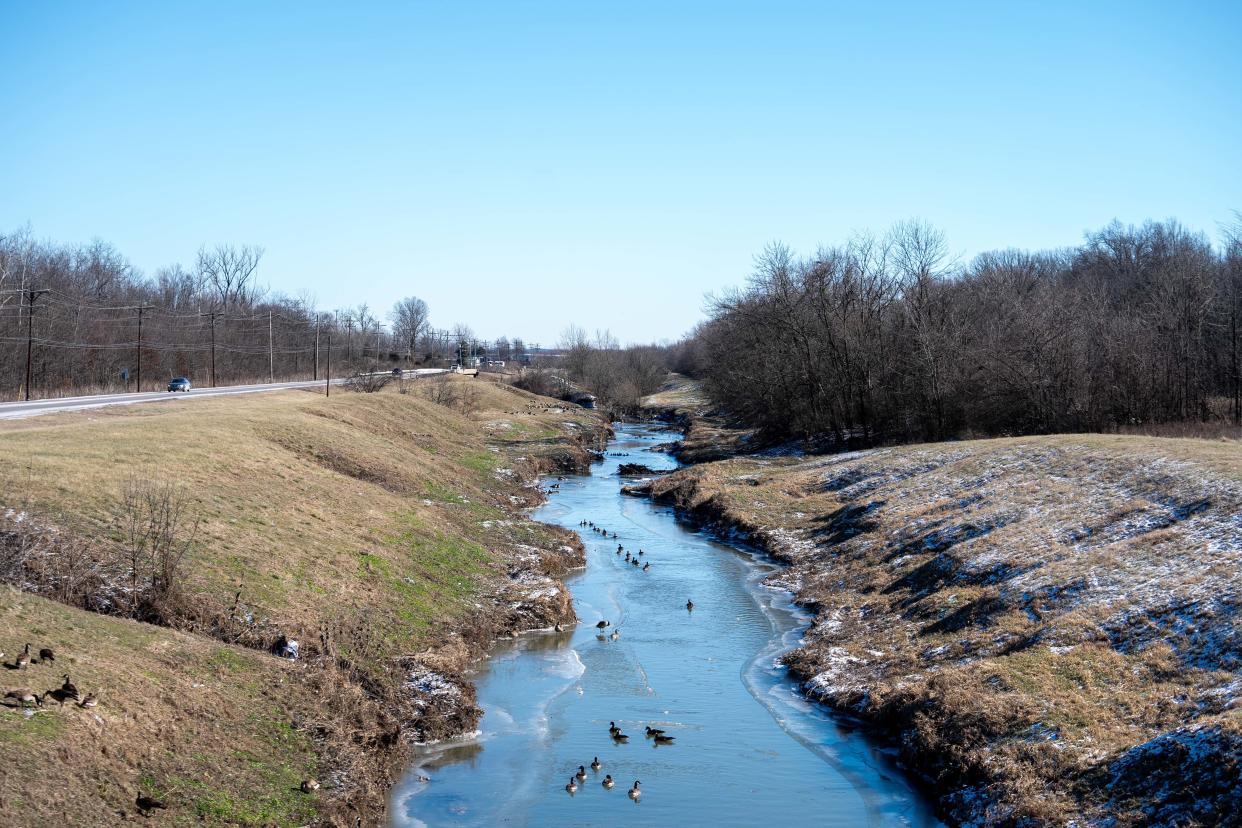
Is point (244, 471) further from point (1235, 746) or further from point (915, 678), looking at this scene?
point (1235, 746)

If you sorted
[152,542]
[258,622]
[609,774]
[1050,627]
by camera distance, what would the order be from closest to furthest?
1. [609,774]
2. [258,622]
3. [152,542]
4. [1050,627]

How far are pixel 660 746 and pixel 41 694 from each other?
9112 millimetres

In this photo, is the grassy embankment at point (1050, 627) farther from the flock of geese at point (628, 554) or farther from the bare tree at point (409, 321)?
the bare tree at point (409, 321)

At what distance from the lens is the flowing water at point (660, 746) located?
13.6 m

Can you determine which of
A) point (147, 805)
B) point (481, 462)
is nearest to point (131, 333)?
point (481, 462)

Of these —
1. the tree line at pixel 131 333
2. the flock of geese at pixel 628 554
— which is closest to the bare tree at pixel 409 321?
the tree line at pixel 131 333

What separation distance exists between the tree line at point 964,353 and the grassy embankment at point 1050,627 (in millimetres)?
13720

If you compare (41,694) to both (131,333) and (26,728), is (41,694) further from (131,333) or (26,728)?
(131,333)

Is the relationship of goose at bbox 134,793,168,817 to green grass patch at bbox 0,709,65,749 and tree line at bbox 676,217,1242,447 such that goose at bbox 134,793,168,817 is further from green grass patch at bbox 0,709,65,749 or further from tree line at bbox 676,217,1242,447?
tree line at bbox 676,217,1242,447

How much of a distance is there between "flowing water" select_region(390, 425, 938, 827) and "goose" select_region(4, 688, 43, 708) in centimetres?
471

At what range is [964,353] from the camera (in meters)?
50.6

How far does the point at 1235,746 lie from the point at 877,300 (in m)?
52.0

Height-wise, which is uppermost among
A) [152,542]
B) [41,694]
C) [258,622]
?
[152,542]

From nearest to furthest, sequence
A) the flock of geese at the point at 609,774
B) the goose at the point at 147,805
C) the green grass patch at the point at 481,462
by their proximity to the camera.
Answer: the goose at the point at 147,805
the flock of geese at the point at 609,774
the green grass patch at the point at 481,462
